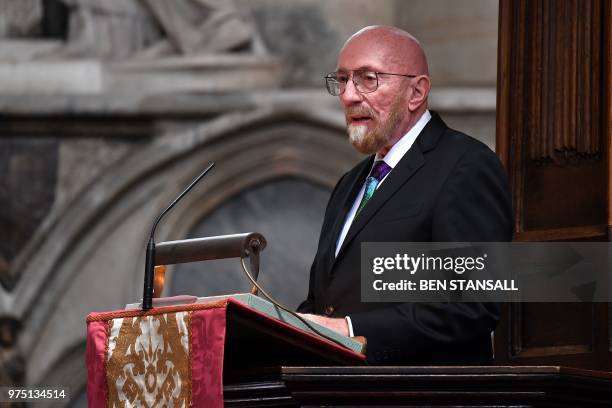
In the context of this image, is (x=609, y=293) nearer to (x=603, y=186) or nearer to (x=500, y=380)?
(x=603, y=186)

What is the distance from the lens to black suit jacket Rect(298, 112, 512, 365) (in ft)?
8.27

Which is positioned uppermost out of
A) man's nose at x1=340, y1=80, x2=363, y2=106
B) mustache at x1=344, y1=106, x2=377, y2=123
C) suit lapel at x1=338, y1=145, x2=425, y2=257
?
man's nose at x1=340, y1=80, x2=363, y2=106

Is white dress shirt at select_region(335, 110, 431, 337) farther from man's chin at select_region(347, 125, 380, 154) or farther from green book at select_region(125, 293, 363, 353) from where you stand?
green book at select_region(125, 293, 363, 353)

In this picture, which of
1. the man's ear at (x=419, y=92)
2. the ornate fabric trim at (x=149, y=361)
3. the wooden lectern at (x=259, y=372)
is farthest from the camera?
the man's ear at (x=419, y=92)

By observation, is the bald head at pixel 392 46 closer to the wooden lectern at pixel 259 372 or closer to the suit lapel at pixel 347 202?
the suit lapel at pixel 347 202

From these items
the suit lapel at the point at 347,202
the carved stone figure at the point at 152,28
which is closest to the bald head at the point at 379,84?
the suit lapel at the point at 347,202

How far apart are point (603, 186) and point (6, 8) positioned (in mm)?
5781

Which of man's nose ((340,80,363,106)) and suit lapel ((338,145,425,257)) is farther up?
man's nose ((340,80,363,106))

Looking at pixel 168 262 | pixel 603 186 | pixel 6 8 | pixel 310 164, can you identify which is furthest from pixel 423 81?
pixel 6 8

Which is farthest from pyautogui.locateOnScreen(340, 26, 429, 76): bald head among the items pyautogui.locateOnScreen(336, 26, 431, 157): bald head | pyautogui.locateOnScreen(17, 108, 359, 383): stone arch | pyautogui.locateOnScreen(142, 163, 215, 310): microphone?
pyautogui.locateOnScreen(17, 108, 359, 383): stone arch

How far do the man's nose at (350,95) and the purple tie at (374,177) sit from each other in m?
0.15

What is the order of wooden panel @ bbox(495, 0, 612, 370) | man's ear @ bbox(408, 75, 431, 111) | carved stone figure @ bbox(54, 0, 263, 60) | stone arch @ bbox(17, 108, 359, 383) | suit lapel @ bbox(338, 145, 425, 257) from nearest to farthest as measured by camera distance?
suit lapel @ bbox(338, 145, 425, 257)
man's ear @ bbox(408, 75, 431, 111)
wooden panel @ bbox(495, 0, 612, 370)
stone arch @ bbox(17, 108, 359, 383)
carved stone figure @ bbox(54, 0, 263, 60)

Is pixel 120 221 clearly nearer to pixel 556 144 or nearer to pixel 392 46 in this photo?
pixel 556 144

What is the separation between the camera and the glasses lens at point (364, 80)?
9.30ft
